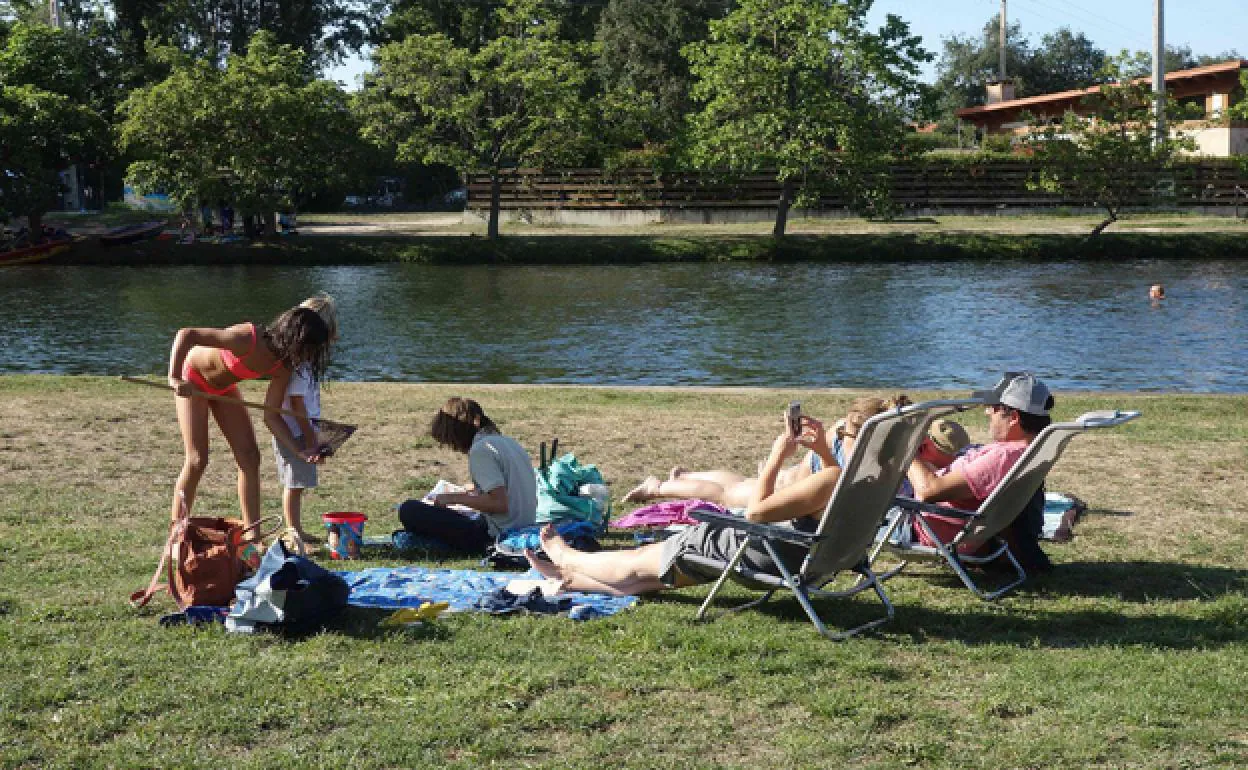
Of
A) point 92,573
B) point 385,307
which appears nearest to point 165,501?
point 92,573

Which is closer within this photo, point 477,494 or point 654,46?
point 477,494

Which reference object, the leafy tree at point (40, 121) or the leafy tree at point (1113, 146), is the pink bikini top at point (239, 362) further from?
the leafy tree at point (1113, 146)

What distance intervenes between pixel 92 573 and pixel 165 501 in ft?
6.38

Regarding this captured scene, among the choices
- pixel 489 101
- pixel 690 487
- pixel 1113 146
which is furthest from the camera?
pixel 489 101

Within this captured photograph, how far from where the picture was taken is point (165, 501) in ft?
27.6

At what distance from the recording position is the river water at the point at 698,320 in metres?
19.7

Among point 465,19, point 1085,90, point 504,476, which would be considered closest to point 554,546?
point 504,476

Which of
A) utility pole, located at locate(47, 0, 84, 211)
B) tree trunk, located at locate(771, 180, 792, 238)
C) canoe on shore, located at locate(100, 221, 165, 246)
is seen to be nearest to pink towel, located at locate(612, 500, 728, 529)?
tree trunk, located at locate(771, 180, 792, 238)

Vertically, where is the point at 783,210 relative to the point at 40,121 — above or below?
below

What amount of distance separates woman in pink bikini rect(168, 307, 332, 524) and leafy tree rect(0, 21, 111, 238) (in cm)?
3169

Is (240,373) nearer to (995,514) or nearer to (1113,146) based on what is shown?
(995,514)

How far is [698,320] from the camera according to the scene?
25000 mm

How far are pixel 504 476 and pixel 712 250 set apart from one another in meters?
29.8

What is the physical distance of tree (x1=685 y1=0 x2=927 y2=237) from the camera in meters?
37.6
